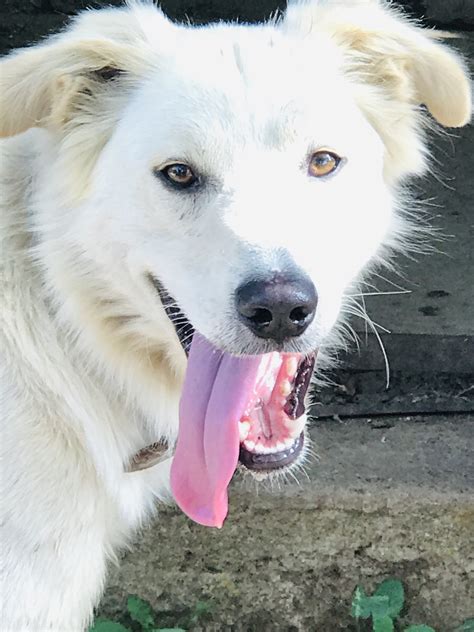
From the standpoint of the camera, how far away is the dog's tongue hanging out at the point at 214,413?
8.09ft

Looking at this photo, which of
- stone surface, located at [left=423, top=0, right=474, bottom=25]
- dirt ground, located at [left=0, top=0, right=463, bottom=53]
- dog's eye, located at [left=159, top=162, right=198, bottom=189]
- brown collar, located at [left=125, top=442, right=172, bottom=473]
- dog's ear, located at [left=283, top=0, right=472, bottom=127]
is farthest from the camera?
stone surface, located at [left=423, top=0, right=474, bottom=25]

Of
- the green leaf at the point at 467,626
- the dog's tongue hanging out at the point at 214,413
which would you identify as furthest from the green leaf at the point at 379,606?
the dog's tongue hanging out at the point at 214,413

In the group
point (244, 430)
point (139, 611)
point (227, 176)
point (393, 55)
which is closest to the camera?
point (227, 176)

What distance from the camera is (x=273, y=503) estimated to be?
3203mm

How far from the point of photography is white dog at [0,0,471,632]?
2.29 meters

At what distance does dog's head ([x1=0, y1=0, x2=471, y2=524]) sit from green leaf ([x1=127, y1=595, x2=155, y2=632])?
2.80 feet

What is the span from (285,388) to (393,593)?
42.2 inches

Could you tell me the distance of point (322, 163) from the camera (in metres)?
2.41

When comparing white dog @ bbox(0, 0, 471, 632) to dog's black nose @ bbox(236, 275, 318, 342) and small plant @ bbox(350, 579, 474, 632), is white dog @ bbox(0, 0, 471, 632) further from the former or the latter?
small plant @ bbox(350, 579, 474, 632)

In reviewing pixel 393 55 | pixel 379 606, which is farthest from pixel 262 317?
pixel 379 606

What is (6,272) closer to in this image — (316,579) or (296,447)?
(296,447)

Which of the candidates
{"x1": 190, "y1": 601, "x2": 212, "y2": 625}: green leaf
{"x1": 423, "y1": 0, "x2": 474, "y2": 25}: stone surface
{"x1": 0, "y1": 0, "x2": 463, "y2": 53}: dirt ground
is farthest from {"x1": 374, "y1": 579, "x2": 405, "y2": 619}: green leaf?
{"x1": 423, "y1": 0, "x2": 474, "y2": 25}: stone surface

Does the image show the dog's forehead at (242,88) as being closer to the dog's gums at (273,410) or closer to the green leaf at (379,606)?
the dog's gums at (273,410)

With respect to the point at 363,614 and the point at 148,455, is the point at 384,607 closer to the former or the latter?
the point at 363,614
